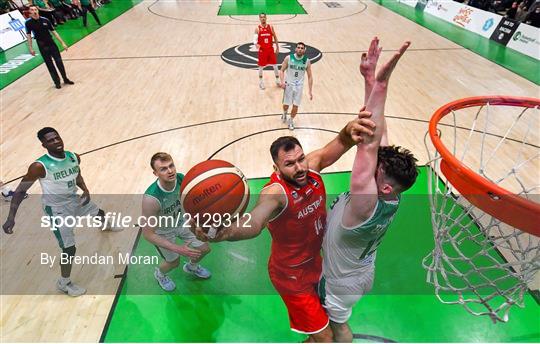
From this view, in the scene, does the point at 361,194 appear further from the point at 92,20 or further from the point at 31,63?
the point at 92,20

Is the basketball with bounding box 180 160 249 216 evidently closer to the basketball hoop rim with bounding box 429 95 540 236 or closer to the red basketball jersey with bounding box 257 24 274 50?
the basketball hoop rim with bounding box 429 95 540 236

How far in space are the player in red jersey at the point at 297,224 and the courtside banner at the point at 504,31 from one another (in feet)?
38.4

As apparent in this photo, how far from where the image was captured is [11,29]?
1208 cm

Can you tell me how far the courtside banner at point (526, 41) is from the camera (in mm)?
10148

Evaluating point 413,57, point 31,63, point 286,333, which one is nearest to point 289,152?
point 286,333

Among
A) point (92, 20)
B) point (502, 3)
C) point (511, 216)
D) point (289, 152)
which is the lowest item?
point (92, 20)

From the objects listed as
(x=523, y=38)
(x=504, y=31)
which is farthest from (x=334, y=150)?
(x=504, y=31)

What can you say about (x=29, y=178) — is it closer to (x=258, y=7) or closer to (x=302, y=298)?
(x=302, y=298)

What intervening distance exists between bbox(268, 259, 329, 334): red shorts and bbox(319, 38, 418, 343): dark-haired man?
3.3 inches

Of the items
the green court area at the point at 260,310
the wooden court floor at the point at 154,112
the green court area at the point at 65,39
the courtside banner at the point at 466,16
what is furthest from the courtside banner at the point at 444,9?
the green court area at the point at 65,39

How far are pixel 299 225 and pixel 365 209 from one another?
1.81 feet

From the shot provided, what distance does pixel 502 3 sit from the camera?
1337 centimetres

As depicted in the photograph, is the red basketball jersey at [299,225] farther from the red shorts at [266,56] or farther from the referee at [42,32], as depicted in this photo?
the referee at [42,32]

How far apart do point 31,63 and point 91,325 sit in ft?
33.0
